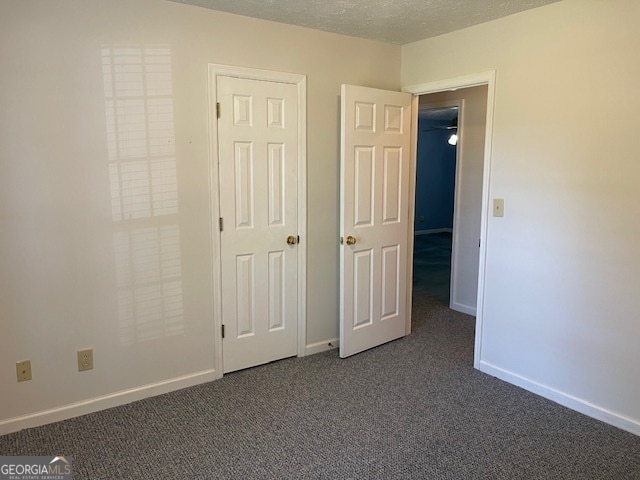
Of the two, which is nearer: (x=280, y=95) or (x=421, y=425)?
(x=421, y=425)

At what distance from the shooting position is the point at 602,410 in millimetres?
2707

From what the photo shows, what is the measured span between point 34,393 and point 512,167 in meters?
3.24

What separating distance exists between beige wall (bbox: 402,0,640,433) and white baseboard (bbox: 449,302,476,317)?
4.36 ft

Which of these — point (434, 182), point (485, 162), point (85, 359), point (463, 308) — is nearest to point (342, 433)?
point (85, 359)

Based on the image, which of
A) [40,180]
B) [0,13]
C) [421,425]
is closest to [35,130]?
[40,180]

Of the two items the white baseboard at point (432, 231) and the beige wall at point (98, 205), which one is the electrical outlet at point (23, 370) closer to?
the beige wall at point (98, 205)

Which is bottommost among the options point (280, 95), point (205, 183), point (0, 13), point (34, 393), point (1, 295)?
point (34, 393)

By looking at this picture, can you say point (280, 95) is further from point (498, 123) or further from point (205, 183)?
point (498, 123)

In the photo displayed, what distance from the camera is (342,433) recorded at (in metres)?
2.56

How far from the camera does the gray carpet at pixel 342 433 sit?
2.26 metres

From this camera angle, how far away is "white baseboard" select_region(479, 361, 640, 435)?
102 inches

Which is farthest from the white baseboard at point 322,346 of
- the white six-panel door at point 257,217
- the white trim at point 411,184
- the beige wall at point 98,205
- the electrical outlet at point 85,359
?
the electrical outlet at point 85,359

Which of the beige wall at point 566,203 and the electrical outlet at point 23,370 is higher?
the beige wall at point 566,203

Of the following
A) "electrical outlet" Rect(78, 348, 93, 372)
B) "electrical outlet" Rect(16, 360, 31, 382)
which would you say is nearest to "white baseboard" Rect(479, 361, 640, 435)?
"electrical outlet" Rect(78, 348, 93, 372)
